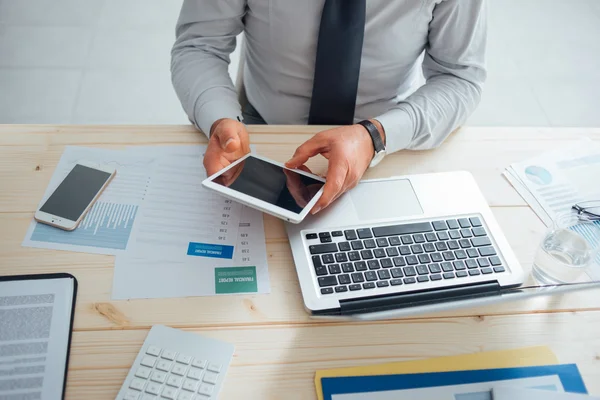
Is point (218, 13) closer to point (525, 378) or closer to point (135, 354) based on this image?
point (135, 354)

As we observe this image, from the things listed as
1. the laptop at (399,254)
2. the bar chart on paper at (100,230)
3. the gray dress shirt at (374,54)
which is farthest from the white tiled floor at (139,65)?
the laptop at (399,254)

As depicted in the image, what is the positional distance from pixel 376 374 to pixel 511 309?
23 cm

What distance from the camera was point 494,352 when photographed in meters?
0.71

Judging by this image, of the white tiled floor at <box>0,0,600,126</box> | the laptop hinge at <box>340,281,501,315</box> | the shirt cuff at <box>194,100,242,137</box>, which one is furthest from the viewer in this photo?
the white tiled floor at <box>0,0,600,126</box>

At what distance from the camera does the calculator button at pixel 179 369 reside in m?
0.65

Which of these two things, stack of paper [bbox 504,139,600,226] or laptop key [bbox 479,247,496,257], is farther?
stack of paper [bbox 504,139,600,226]

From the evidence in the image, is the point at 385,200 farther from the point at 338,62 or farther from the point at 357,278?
the point at 338,62

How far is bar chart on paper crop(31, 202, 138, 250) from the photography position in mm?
768

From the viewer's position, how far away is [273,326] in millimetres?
703

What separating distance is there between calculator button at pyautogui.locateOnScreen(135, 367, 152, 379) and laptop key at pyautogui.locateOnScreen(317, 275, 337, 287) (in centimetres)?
25

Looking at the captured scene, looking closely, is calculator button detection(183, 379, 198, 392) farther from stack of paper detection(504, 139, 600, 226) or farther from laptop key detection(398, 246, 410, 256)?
stack of paper detection(504, 139, 600, 226)

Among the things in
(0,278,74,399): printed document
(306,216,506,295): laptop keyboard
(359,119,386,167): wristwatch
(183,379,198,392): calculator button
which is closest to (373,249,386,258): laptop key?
(306,216,506,295): laptop keyboard

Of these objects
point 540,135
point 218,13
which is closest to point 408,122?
point 540,135

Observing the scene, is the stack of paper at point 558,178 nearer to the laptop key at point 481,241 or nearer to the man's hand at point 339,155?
the laptop key at point 481,241
